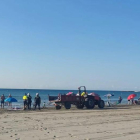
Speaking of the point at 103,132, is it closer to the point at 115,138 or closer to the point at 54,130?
the point at 115,138

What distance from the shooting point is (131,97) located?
35312 mm

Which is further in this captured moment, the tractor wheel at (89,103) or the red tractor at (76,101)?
the tractor wheel at (89,103)

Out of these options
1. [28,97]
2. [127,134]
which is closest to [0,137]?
[127,134]

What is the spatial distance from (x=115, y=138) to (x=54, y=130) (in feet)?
7.86

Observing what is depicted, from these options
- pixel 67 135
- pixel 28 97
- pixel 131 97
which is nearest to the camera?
pixel 67 135

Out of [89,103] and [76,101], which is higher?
[76,101]

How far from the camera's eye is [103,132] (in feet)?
33.2

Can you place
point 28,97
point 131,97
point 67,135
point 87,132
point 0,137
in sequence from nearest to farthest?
point 0,137, point 67,135, point 87,132, point 28,97, point 131,97

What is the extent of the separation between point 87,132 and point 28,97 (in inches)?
529

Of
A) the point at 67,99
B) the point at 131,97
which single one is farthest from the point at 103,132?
the point at 131,97

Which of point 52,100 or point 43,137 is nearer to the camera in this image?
point 43,137

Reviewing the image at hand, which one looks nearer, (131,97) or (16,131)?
(16,131)

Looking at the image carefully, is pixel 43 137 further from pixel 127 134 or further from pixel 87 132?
pixel 127 134

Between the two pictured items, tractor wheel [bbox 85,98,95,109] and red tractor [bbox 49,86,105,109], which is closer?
red tractor [bbox 49,86,105,109]
